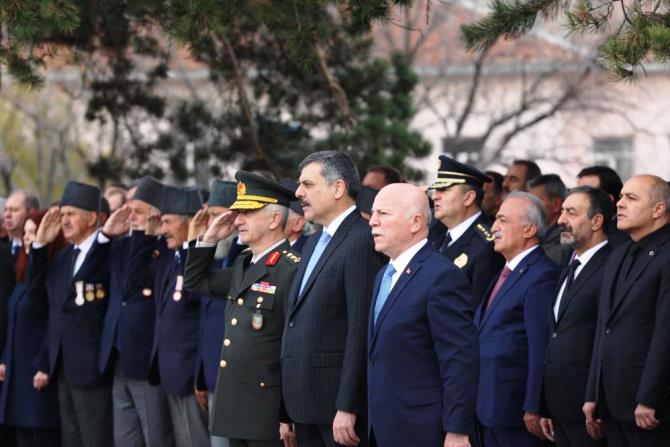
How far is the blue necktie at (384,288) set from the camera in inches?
240

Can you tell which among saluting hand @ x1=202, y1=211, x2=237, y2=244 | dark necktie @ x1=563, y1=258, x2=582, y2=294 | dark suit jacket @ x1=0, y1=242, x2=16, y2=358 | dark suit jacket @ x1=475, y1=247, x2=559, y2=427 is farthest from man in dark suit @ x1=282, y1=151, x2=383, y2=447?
dark suit jacket @ x1=0, y1=242, x2=16, y2=358

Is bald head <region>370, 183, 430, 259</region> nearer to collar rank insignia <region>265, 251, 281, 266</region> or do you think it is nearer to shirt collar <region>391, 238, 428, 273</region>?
shirt collar <region>391, 238, 428, 273</region>

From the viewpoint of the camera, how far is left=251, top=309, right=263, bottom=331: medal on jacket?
6.76 meters

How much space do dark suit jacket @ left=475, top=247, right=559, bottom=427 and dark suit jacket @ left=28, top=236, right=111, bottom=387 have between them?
10.3 ft

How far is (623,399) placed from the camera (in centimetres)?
648

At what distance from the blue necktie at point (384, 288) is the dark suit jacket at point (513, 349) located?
1.30 meters

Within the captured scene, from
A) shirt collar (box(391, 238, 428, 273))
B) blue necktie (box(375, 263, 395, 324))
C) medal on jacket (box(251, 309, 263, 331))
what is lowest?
medal on jacket (box(251, 309, 263, 331))

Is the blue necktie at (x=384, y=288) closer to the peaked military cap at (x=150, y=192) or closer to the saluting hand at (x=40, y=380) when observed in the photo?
the peaked military cap at (x=150, y=192)

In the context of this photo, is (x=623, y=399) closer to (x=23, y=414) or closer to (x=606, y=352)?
(x=606, y=352)

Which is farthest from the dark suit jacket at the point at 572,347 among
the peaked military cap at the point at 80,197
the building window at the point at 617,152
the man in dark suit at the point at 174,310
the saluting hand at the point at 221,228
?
the building window at the point at 617,152

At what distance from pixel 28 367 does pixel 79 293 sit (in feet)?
3.00

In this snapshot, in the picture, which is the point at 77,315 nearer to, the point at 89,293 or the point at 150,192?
the point at 89,293

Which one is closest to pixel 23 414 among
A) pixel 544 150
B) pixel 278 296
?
pixel 278 296

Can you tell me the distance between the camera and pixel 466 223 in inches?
308
